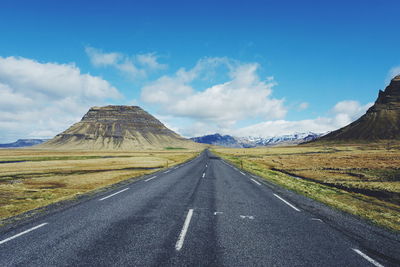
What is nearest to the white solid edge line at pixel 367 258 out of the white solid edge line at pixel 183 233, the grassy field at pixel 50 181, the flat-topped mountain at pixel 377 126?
the white solid edge line at pixel 183 233

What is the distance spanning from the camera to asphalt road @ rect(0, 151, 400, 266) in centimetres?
508

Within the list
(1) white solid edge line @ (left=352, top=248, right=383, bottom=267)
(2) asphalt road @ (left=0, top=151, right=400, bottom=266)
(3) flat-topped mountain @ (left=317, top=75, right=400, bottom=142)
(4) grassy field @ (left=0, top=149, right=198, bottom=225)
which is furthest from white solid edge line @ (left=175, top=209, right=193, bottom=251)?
(3) flat-topped mountain @ (left=317, top=75, right=400, bottom=142)

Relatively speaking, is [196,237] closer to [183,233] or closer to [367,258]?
[183,233]

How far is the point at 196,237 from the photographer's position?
6.25 metres

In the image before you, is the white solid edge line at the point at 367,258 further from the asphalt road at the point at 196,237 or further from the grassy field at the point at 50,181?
the grassy field at the point at 50,181

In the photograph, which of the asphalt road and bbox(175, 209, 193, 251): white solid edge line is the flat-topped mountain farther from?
bbox(175, 209, 193, 251): white solid edge line

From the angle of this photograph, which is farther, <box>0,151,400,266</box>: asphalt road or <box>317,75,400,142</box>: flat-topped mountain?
<box>317,75,400,142</box>: flat-topped mountain

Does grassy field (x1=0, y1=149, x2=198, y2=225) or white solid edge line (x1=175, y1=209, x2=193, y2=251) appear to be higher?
white solid edge line (x1=175, y1=209, x2=193, y2=251)

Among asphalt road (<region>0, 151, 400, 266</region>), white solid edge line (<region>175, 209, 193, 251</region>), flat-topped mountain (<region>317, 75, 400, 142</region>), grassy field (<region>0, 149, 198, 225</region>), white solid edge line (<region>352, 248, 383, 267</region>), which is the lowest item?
grassy field (<region>0, 149, 198, 225</region>)

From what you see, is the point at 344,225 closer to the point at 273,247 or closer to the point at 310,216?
the point at 310,216

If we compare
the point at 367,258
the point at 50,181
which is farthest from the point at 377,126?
the point at 50,181

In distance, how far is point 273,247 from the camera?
575 centimetres

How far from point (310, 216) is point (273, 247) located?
12.3 feet

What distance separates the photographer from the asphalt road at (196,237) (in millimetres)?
5078
